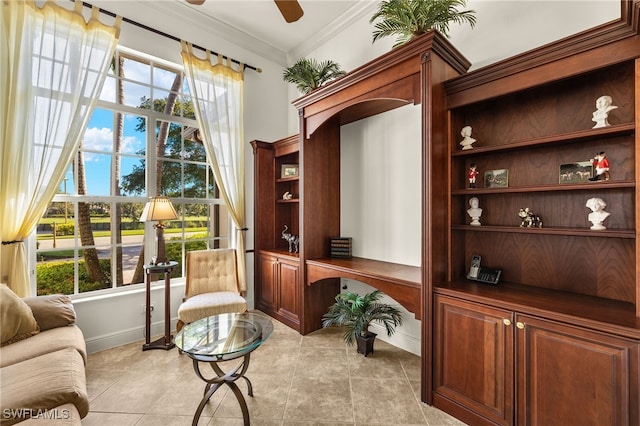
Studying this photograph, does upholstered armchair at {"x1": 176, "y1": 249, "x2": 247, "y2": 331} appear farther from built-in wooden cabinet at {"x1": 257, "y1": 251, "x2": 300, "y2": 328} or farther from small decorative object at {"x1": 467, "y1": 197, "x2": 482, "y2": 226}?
small decorative object at {"x1": 467, "y1": 197, "x2": 482, "y2": 226}

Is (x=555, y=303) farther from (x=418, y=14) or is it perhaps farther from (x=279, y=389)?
(x=418, y=14)

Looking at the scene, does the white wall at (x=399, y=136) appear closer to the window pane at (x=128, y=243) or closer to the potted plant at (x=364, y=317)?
the potted plant at (x=364, y=317)

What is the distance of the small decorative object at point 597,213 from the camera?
165cm

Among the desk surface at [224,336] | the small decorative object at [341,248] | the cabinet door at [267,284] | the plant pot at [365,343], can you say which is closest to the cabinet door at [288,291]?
the cabinet door at [267,284]

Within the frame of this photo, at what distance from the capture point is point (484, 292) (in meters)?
1.83

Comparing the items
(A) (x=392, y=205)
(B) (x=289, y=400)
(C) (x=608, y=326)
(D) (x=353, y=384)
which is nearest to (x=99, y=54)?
(A) (x=392, y=205)

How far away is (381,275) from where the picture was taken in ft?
7.82

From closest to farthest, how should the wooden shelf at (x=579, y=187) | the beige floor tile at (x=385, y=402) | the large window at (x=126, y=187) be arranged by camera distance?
the wooden shelf at (x=579, y=187) → the beige floor tile at (x=385, y=402) → the large window at (x=126, y=187)

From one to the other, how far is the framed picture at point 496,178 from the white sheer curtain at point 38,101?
11.8ft

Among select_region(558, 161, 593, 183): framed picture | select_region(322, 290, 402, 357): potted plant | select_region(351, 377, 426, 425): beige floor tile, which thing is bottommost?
select_region(351, 377, 426, 425): beige floor tile

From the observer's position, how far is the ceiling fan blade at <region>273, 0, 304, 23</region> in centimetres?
176

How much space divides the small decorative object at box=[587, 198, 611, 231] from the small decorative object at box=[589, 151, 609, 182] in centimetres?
14

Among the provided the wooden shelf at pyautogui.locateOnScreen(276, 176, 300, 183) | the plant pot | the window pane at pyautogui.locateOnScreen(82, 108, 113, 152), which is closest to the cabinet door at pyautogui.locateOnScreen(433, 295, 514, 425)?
the plant pot

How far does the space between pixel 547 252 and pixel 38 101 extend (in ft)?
13.9
